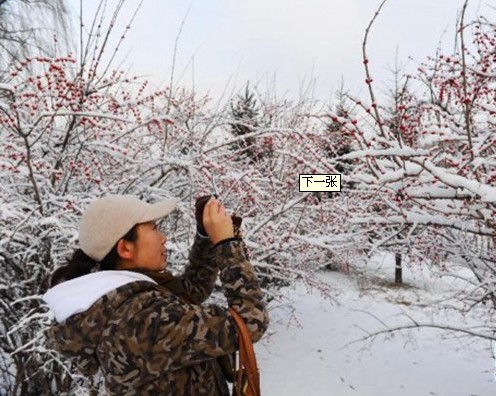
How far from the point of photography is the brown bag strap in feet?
4.21

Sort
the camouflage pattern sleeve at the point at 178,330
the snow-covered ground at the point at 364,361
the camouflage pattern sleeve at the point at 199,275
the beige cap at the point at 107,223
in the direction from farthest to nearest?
the snow-covered ground at the point at 364,361
the camouflage pattern sleeve at the point at 199,275
the beige cap at the point at 107,223
the camouflage pattern sleeve at the point at 178,330

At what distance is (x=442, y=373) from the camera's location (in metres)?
7.41

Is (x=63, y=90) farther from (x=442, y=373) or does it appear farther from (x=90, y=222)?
(x=442, y=373)

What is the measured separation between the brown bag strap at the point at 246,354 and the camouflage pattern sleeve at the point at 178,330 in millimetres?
16

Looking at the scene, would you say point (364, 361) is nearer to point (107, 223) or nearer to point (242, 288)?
point (242, 288)

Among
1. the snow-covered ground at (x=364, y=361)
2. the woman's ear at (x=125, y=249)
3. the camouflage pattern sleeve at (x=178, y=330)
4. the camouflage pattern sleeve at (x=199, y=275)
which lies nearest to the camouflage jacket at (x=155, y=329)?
the camouflage pattern sleeve at (x=178, y=330)

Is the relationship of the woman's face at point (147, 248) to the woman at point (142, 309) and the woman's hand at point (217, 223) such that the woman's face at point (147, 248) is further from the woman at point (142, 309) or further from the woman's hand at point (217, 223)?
the woman's hand at point (217, 223)

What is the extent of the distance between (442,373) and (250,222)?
15.1 ft

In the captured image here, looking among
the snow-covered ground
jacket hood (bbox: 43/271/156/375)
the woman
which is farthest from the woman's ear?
the snow-covered ground

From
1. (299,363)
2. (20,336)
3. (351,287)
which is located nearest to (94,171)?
(20,336)

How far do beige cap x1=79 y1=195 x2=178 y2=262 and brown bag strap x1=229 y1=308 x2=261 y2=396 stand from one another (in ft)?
1.44

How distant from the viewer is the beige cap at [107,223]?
1.45 m

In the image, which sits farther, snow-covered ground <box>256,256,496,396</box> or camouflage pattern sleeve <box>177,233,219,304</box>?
snow-covered ground <box>256,256,496,396</box>

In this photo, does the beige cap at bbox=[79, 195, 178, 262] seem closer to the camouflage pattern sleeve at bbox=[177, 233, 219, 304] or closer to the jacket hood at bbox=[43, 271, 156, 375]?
the jacket hood at bbox=[43, 271, 156, 375]
